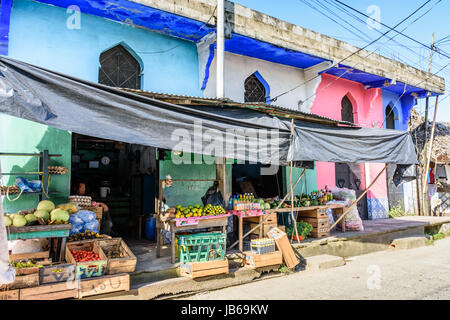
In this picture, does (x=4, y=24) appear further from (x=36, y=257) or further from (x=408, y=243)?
(x=408, y=243)

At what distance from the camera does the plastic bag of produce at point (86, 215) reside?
5.93m

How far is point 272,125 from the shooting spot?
Answer: 248 inches

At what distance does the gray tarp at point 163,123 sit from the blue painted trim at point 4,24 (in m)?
3.21

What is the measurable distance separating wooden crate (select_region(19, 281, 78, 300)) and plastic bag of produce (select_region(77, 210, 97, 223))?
1.70 metres

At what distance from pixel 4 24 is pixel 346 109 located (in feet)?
36.0

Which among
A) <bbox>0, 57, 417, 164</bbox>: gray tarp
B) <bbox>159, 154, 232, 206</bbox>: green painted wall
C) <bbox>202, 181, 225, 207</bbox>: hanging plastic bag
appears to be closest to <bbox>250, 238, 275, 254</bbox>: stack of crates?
<bbox>202, 181, 225, 207</bbox>: hanging plastic bag

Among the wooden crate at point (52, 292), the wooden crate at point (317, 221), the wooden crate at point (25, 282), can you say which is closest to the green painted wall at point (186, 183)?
the wooden crate at point (317, 221)

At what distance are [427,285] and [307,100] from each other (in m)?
6.62

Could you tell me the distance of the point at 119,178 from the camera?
10.8 meters

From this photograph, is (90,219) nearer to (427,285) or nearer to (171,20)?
(171,20)

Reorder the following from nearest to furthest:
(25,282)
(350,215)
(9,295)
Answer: (9,295) < (25,282) < (350,215)

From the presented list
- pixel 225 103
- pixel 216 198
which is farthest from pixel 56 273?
pixel 216 198

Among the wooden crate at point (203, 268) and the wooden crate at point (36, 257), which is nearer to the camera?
the wooden crate at point (36, 257)

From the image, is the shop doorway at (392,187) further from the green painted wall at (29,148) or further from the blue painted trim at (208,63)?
the green painted wall at (29,148)
